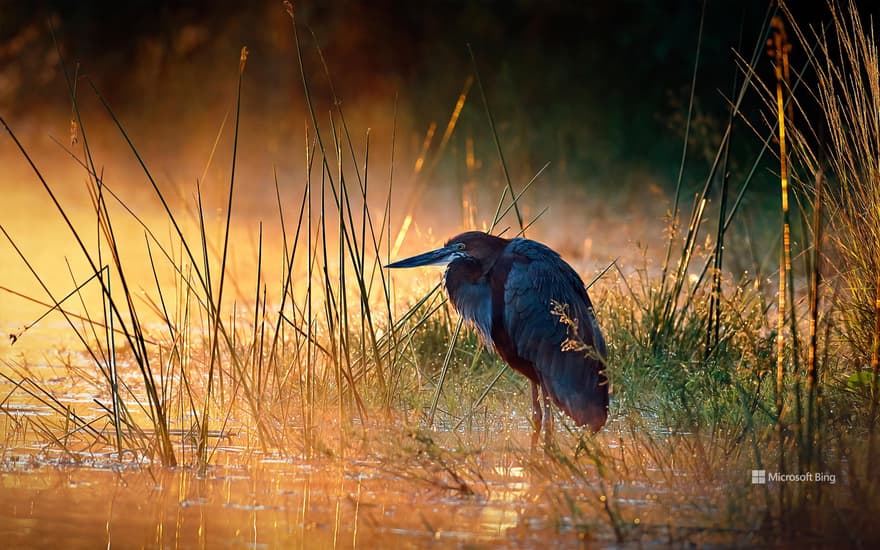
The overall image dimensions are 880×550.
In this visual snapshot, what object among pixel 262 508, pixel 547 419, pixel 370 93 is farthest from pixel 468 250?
pixel 370 93

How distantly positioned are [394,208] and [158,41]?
3.40 m

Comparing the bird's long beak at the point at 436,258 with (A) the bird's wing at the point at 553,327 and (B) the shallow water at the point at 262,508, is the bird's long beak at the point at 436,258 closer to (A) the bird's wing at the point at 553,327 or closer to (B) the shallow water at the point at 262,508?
(A) the bird's wing at the point at 553,327

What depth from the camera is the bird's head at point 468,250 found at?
4398 mm

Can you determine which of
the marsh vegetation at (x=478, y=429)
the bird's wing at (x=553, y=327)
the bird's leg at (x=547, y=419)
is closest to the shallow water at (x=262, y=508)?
the marsh vegetation at (x=478, y=429)

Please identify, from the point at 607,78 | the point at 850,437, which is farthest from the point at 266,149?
the point at 850,437

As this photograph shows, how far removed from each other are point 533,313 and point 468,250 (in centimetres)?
Answer: 40

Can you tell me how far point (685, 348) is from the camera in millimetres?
4582

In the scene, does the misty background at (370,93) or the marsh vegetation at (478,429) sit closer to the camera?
the marsh vegetation at (478,429)

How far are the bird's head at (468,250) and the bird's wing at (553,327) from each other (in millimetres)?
76

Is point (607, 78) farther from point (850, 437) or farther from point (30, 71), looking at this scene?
point (850, 437)

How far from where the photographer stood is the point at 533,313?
418 centimetres

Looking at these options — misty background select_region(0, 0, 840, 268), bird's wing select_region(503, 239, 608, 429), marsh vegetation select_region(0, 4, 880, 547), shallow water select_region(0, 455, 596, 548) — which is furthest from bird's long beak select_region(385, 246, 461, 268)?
misty background select_region(0, 0, 840, 268)

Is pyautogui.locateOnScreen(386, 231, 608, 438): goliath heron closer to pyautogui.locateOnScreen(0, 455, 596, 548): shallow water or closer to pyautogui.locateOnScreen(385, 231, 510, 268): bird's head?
pyautogui.locateOnScreen(385, 231, 510, 268): bird's head

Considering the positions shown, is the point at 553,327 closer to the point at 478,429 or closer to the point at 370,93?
the point at 478,429
